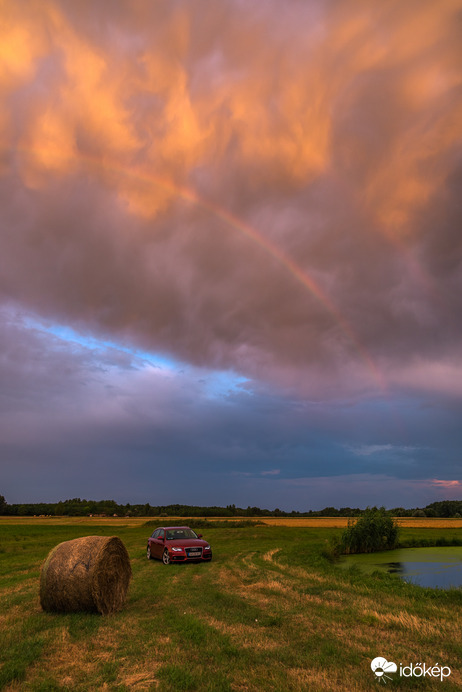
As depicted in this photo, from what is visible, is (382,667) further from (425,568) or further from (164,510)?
(164,510)

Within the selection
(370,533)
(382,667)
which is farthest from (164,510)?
(382,667)

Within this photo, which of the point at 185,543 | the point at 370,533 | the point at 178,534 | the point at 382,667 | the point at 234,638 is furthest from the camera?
the point at 370,533

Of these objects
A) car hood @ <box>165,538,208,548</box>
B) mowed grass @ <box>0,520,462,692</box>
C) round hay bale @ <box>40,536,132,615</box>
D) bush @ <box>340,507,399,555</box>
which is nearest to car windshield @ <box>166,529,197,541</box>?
car hood @ <box>165,538,208,548</box>

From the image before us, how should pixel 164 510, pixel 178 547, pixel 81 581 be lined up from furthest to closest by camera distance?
pixel 164 510, pixel 178 547, pixel 81 581

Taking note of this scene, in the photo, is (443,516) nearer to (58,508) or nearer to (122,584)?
(58,508)

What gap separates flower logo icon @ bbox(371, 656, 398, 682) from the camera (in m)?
5.71

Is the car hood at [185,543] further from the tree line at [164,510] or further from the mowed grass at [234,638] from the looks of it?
the tree line at [164,510]

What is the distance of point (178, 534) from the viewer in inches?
821

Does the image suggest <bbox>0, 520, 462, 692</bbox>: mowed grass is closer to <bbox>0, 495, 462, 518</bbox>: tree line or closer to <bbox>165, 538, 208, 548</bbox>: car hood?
<bbox>165, 538, 208, 548</bbox>: car hood

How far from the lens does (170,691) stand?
5.30 metres

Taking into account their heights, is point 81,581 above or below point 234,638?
above

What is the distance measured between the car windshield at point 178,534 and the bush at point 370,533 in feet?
51.6

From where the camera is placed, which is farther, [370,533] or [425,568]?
[370,533]

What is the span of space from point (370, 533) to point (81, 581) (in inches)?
1143
